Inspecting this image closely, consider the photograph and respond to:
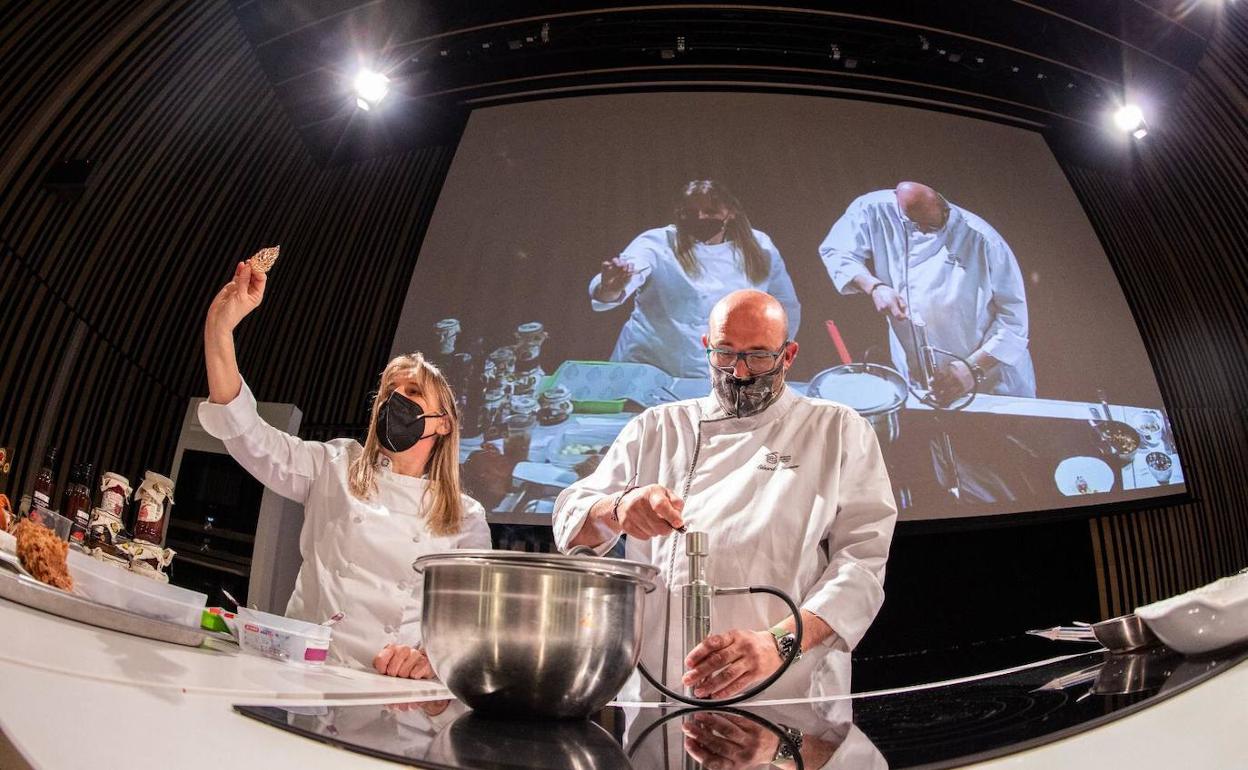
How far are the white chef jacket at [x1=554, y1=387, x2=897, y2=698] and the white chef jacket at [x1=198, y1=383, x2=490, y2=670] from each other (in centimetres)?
26

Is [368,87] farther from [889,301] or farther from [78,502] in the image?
[889,301]

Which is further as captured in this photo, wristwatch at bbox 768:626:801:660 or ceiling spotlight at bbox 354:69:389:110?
ceiling spotlight at bbox 354:69:389:110

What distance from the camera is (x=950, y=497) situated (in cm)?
128

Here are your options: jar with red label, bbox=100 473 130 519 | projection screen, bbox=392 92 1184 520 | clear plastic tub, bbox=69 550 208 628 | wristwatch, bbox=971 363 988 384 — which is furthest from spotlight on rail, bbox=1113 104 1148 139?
jar with red label, bbox=100 473 130 519

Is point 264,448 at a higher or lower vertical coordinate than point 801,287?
lower

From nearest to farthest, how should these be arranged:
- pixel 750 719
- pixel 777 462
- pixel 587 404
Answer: pixel 750 719
pixel 777 462
pixel 587 404

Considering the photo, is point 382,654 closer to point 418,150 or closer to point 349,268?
point 349,268

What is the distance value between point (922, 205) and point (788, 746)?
1.39 m

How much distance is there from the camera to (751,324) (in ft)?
3.65

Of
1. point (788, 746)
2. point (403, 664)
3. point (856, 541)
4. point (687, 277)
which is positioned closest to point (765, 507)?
point (856, 541)

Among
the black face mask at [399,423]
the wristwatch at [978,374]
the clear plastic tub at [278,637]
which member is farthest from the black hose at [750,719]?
the wristwatch at [978,374]

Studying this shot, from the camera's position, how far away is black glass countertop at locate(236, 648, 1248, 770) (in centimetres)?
31

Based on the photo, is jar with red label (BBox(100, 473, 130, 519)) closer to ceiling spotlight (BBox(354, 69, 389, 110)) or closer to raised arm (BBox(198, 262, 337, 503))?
raised arm (BBox(198, 262, 337, 503))

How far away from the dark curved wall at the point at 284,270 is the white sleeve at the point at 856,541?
25cm
